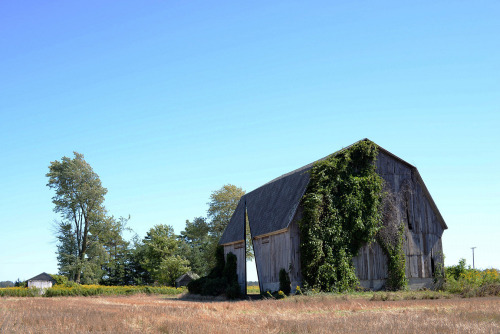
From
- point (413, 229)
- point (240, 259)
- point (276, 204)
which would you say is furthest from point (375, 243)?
point (240, 259)

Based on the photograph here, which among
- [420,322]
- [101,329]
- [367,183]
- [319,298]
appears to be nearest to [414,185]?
[367,183]

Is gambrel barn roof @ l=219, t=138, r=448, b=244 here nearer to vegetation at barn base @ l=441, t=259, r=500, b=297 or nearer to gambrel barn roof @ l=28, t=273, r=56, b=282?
vegetation at barn base @ l=441, t=259, r=500, b=297

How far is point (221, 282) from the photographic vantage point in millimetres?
37625

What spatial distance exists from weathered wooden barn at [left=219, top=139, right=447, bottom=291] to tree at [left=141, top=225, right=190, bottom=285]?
2505 cm

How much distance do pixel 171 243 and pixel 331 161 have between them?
33.6 metres

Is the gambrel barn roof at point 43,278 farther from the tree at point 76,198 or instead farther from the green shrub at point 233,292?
the green shrub at point 233,292

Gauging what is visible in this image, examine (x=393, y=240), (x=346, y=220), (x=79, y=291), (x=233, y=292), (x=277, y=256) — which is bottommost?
(x=79, y=291)

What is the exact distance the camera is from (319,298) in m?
23.5

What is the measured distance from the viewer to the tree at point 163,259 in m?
56.8

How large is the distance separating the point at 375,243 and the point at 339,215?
3229 mm

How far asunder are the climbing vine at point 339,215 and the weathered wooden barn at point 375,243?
0.73 metres

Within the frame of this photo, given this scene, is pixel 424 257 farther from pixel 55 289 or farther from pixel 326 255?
pixel 55 289

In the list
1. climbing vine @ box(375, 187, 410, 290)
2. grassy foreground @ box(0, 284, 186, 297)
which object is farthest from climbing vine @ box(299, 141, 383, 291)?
grassy foreground @ box(0, 284, 186, 297)

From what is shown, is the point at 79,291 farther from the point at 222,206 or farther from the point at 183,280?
the point at 222,206
